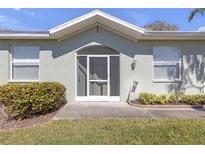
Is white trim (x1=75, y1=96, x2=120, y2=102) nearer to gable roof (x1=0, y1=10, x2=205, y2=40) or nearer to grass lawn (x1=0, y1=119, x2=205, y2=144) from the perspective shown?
gable roof (x1=0, y1=10, x2=205, y2=40)

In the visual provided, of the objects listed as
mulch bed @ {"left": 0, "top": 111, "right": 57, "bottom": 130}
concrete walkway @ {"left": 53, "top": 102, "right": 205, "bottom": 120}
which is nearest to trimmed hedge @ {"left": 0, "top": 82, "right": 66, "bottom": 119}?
mulch bed @ {"left": 0, "top": 111, "right": 57, "bottom": 130}

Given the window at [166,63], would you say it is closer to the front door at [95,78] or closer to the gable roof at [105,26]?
the gable roof at [105,26]

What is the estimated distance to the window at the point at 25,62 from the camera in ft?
49.3

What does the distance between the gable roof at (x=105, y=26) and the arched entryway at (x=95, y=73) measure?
4.06ft

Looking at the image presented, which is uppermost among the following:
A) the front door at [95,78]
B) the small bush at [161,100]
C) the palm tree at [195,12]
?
the palm tree at [195,12]

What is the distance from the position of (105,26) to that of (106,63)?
2067mm

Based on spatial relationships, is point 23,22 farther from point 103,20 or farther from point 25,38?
point 103,20

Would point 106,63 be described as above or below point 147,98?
above

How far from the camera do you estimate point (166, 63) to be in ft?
49.8

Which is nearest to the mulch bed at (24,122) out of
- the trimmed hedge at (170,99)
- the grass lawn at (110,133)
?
the grass lawn at (110,133)

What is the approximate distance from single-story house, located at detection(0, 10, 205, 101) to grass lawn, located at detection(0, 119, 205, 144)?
18.8 ft

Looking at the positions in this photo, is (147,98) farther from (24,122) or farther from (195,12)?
(24,122)

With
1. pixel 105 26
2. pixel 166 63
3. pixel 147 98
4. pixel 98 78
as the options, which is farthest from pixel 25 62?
pixel 166 63

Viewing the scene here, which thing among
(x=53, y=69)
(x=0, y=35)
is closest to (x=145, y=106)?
(x=53, y=69)
